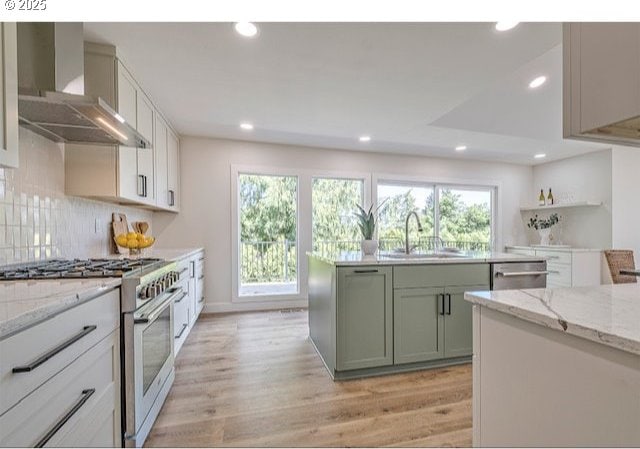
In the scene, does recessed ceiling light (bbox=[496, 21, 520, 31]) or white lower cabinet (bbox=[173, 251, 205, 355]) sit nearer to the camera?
recessed ceiling light (bbox=[496, 21, 520, 31])

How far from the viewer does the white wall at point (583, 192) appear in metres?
4.45

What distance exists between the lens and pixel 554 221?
5.12 m

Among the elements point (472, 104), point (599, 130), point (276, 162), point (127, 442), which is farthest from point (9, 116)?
point (472, 104)

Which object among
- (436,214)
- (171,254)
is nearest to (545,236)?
(436,214)

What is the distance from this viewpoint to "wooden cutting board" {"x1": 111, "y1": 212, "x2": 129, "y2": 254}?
2707mm

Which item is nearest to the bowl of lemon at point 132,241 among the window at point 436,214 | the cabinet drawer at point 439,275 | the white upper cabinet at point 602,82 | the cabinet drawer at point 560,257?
the cabinet drawer at point 439,275

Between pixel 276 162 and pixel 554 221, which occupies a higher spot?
pixel 276 162

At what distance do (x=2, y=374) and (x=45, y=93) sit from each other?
1256 millimetres

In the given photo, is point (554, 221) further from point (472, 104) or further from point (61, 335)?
point (61, 335)

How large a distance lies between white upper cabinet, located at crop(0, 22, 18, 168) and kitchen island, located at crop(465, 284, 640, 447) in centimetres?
180

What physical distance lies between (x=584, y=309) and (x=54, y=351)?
1.55 metres

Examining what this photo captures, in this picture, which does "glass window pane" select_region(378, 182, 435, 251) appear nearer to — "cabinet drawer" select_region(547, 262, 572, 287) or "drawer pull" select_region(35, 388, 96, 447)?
"cabinet drawer" select_region(547, 262, 572, 287)

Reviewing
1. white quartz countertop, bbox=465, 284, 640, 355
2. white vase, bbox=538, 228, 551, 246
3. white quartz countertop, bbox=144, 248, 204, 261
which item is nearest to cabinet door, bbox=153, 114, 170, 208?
white quartz countertop, bbox=144, 248, 204, 261

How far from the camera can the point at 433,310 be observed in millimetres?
2322
